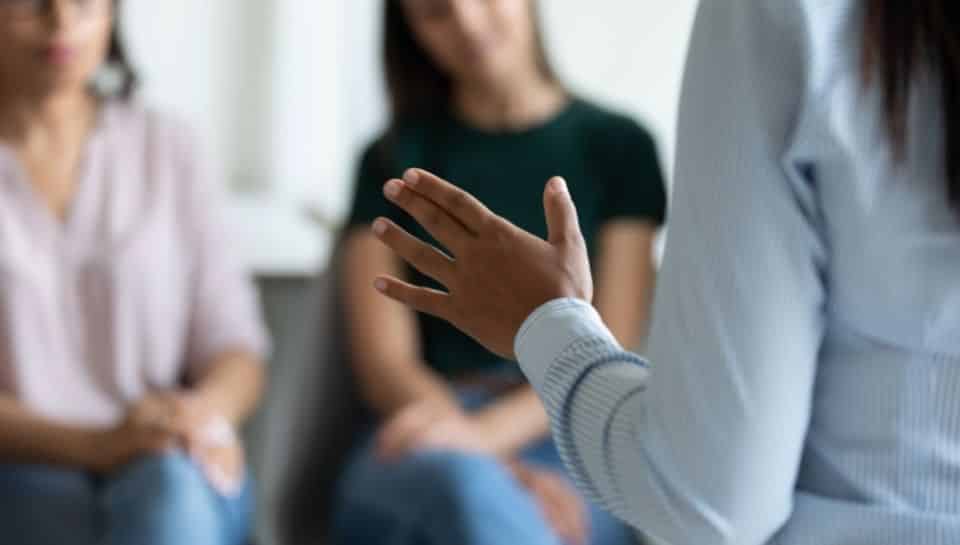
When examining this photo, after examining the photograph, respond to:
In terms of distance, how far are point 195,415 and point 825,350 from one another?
772 millimetres

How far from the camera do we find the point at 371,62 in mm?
1390

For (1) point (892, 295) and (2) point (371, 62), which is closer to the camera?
(1) point (892, 295)

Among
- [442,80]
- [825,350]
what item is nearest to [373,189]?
[442,80]

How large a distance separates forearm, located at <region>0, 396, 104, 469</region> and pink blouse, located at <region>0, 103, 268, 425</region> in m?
0.03

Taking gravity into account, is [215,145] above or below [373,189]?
below

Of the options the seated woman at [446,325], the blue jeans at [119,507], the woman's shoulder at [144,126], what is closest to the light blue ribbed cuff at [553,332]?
the seated woman at [446,325]

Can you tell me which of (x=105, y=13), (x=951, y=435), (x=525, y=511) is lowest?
(x=525, y=511)

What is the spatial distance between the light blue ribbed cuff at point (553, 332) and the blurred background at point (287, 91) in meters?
0.87

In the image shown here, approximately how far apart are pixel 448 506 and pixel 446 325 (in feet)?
0.65

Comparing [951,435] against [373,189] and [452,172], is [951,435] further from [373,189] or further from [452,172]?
[373,189]

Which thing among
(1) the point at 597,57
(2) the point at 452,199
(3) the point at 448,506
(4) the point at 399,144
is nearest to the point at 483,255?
(2) the point at 452,199

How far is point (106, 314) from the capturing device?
1.16 m

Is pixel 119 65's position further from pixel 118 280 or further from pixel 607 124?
pixel 607 124

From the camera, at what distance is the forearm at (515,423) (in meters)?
1.12
